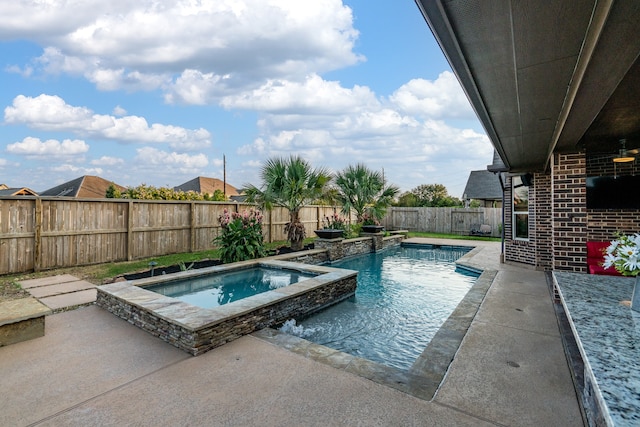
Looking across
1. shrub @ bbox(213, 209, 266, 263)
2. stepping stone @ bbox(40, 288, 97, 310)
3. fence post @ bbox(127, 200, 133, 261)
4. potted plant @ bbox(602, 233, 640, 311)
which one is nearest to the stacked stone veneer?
potted plant @ bbox(602, 233, 640, 311)

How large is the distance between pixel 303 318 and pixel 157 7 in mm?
7027

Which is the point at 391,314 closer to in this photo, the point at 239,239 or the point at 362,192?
the point at 239,239

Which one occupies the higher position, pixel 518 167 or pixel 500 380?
pixel 518 167

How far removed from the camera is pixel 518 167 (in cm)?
697

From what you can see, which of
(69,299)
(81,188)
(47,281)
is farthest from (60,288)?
(81,188)

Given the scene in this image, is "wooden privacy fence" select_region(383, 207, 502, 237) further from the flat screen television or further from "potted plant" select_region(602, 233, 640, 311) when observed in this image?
"potted plant" select_region(602, 233, 640, 311)

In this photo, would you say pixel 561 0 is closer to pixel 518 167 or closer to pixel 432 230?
pixel 518 167

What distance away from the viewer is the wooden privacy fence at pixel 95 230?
658 cm

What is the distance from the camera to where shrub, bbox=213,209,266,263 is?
791 centimetres

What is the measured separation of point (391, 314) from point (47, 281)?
656 centimetres

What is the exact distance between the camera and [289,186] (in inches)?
363

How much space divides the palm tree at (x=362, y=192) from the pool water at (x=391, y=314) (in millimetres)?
3608

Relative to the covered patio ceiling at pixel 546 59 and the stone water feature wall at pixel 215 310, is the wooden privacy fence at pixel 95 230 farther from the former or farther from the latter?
the covered patio ceiling at pixel 546 59

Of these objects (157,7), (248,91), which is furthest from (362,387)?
(248,91)
